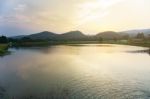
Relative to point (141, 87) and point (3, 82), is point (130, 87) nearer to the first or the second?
point (141, 87)

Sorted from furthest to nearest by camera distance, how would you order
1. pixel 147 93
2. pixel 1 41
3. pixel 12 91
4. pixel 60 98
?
1. pixel 1 41
2. pixel 12 91
3. pixel 147 93
4. pixel 60 98

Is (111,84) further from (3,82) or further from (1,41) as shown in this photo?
(1,41)

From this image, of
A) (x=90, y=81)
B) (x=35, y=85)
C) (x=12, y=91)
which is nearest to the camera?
(x=12, y=91)

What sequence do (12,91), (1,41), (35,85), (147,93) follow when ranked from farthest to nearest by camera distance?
(1,41), (35,85), (12,91), (147,93)

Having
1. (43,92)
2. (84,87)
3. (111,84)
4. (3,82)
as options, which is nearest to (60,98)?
(43,92)

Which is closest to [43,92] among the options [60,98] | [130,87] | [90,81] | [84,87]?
[60,98]

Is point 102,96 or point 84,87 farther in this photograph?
point 84,87

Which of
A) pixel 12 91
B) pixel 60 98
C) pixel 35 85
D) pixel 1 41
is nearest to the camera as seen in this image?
pixel 60 98

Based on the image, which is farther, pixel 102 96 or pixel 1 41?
pixel 1 41

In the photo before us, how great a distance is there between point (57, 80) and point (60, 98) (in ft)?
29.3

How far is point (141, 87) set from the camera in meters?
26.8

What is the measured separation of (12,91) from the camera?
25.7 m

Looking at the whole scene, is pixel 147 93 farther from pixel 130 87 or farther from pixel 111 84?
pixel 111 84

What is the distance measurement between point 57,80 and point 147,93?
12.9m
